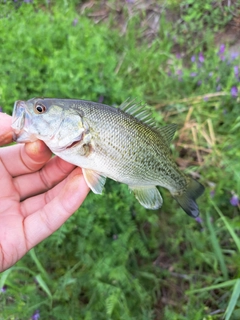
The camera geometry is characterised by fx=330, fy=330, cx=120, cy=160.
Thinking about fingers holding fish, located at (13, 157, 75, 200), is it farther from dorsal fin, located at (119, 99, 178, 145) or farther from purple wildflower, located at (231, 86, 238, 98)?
purple wildflower, located at (231, 86, 238, 98)

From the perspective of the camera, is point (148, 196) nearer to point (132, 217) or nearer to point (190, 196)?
point (190, 196)

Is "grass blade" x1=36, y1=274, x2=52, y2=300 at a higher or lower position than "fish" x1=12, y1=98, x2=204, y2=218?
lower

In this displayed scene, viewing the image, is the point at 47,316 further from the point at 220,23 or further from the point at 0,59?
the point at 220,23

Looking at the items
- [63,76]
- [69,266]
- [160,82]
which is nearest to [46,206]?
[69,266]

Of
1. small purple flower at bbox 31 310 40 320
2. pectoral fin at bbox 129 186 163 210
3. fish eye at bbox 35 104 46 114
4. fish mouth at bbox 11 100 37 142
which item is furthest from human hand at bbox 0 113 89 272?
small purple flower at bbox 31 310 40 320

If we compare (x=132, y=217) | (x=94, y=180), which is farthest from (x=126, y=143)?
(x=132, y=217)

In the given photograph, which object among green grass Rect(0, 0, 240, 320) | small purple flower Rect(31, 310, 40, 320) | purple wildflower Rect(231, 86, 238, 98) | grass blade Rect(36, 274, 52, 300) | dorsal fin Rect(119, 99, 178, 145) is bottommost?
small purple flower Rect(31, 310, 40, 320)

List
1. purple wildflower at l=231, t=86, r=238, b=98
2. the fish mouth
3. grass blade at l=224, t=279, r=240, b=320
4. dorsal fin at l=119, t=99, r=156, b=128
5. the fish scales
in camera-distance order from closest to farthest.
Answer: the fish mouth → the fish scales → dorsal fin at l=119, t=99, r=156, b=128 → grass blade at l=224, t=279, r=240, b=320 → purple wildflower at l=231, t=86, r=238, b=98
